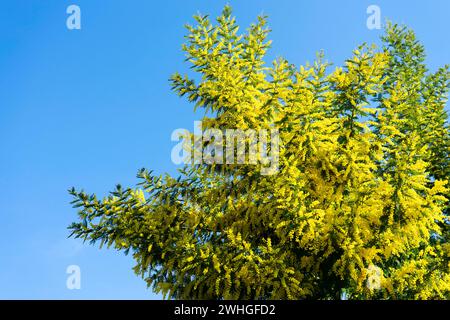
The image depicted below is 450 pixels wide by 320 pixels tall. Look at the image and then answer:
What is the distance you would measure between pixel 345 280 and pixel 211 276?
300 cm

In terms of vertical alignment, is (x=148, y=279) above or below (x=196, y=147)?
below

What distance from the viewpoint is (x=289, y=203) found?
1134cm

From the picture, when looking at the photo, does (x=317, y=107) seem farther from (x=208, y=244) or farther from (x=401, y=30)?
(x=401, y=30)

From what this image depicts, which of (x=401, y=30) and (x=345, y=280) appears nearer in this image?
(x=345, y=280)

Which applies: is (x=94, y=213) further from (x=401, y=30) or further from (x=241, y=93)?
(x=401, y=30)

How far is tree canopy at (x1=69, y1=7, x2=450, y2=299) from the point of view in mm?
11820

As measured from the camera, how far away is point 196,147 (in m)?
13.1

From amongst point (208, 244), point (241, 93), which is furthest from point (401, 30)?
point (208, 244)

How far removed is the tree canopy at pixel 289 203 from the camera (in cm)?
1182

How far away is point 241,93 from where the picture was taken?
12.3 metres

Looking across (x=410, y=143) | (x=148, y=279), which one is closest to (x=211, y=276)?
(x=148, y=279)
